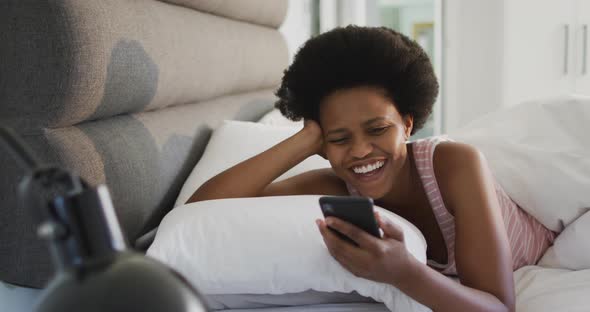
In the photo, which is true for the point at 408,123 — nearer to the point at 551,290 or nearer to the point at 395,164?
the point at 395,164

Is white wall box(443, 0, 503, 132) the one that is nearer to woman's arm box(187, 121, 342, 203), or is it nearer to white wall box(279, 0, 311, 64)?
white wall box(279, 0, 311, 64)

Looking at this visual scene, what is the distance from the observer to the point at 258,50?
229 cm

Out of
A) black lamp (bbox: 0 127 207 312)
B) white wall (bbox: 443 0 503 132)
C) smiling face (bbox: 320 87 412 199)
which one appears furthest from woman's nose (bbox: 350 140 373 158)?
white wall (bbox: 443 0 503 132)

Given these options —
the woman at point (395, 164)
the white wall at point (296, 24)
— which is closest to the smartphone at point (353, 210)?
the woman at point (395, 164)

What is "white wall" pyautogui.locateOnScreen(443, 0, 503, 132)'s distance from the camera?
3.84m

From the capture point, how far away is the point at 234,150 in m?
1.51

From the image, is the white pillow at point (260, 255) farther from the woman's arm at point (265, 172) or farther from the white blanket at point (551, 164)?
the white blanket at point (551, 164)

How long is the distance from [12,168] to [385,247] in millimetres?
586

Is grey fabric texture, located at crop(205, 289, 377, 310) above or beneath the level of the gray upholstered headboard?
beneath

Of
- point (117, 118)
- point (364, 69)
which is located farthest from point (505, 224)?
point (117, 118)

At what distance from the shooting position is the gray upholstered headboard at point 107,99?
95cm

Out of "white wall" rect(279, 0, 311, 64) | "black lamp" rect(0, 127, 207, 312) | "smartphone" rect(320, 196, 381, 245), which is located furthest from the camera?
"white wall" rect(279, 0, 311, 64)

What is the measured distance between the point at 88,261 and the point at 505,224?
1.16m

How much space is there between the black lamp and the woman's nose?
2.73 ft
